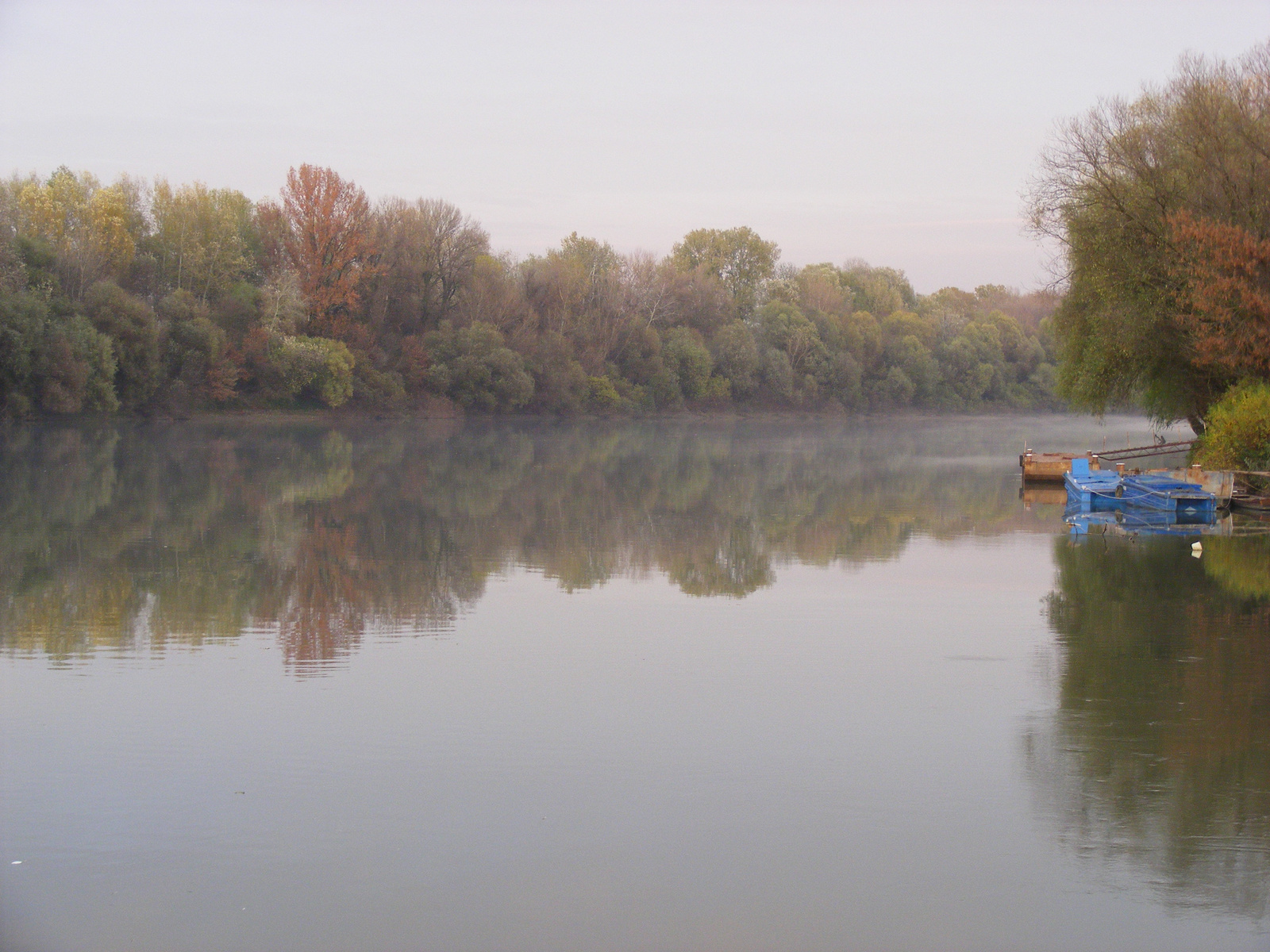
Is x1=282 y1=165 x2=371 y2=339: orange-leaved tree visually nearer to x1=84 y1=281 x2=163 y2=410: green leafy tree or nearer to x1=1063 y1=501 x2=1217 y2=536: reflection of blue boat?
x1=84 y1=281 x2=163 y2=410: green leafy tree

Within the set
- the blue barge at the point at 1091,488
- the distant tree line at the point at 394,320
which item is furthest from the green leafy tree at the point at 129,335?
the blue barge at the point at 1091,488

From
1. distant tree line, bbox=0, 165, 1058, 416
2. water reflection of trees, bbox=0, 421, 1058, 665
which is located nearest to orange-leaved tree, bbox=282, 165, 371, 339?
distant tree line, bbox=0, 165, 1058, 416

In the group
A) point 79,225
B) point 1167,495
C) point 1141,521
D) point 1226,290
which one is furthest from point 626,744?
point 79,225

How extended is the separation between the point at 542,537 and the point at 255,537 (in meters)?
4.56

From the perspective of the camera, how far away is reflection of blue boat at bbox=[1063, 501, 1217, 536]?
22125mm

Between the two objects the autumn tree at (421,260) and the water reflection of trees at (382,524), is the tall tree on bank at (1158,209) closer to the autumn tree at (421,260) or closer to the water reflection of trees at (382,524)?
the water reflection of trees at (382,524)

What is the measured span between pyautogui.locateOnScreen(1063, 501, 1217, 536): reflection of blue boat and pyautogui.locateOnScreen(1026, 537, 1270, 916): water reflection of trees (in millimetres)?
6396

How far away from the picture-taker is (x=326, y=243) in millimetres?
65562

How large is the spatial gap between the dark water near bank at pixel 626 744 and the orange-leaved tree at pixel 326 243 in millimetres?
46893

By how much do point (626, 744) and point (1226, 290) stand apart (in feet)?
76.6

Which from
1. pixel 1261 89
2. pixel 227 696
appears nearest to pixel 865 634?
pixel 227 696

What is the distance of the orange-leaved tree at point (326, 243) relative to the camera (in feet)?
214

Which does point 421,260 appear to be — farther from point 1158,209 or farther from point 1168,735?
point 1168,735

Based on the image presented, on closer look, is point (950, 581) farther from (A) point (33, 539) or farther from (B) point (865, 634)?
(A) point (33, 539)
